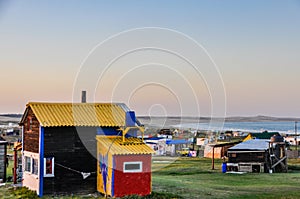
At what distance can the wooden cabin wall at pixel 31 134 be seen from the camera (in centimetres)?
1889

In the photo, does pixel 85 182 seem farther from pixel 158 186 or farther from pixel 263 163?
pixel 263 163

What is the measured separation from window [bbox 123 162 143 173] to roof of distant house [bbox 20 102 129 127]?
2024 millimetres

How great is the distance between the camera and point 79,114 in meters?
19.3

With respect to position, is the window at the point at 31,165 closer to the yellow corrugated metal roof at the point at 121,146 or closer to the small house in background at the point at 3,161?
the yellow corrugated metal roof at the point at 121,146

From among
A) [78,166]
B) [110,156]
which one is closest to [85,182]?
[78,166]

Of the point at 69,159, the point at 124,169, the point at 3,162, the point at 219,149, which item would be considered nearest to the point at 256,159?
the point at 219,149

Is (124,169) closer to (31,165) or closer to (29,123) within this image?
(31,165)

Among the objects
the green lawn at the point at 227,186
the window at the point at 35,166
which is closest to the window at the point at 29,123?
the window at the point at 35,166

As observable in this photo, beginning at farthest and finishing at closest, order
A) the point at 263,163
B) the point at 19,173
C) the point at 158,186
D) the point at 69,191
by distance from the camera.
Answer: the point at 263,163
the point at 19,173
the point at 158,186
the point at 69,191

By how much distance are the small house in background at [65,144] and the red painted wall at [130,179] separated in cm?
160

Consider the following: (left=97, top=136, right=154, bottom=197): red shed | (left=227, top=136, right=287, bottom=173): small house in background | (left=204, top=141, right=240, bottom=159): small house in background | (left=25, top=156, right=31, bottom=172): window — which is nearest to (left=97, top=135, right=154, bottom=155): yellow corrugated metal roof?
(left=97, top=136, right=154, bottom=197): red shed

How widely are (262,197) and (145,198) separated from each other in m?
4.70

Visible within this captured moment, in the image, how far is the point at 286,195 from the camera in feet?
62.3

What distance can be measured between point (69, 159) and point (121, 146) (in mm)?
2194
